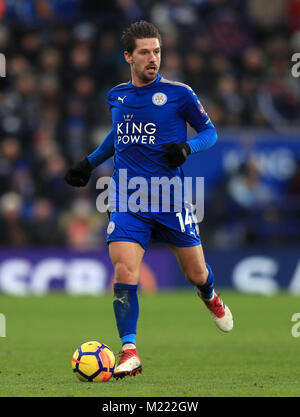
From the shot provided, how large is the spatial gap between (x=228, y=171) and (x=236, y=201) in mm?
575

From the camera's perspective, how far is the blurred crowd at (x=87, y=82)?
16.3m

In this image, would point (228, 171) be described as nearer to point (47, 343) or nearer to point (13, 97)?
point (13, 97)

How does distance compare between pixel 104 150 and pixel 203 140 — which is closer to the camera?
pixel 203 140

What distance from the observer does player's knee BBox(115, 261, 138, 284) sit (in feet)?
23.5

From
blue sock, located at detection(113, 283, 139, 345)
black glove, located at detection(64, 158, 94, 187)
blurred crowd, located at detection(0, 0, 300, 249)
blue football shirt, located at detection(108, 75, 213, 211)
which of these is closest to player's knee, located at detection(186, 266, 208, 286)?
blue sock, located at detection(113, 283, 139, 345)

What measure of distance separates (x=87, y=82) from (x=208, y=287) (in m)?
10.7

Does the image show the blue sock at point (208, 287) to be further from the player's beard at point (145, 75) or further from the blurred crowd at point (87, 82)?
the blurred crowd at point (87, 82)

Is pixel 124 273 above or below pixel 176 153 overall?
below

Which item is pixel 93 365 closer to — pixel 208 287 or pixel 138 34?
pixel 208 287

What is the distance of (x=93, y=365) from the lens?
6.88m

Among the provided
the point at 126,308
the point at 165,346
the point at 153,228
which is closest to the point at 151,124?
the point at 153,228

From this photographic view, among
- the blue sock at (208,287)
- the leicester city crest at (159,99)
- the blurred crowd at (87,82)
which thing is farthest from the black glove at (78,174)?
the blurred crowd at (87,82)
